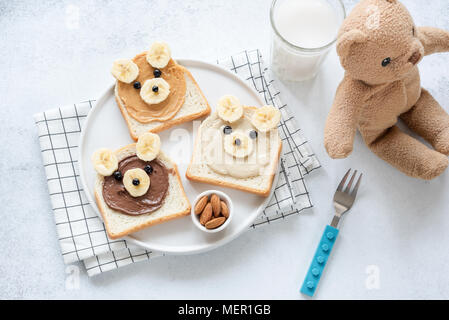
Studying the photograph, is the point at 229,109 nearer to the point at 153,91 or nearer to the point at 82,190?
the point at 153,91

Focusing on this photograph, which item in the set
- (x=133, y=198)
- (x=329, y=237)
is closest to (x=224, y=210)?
(x=133, y=198)

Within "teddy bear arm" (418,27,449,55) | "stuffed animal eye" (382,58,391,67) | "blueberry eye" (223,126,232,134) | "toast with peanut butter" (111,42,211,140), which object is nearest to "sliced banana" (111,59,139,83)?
"toast with peanut butter" (111,42,211,140)

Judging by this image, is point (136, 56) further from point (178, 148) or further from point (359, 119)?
point (359, 119)

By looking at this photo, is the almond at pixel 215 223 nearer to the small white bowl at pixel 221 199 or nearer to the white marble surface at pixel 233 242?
the small white bowl at pixel 221 199

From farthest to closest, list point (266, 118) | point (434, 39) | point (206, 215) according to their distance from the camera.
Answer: point (266, 118)
point (206, 215)
point (434, 39)

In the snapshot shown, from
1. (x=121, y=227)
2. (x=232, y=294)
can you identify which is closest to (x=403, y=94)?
(x=232, y=294)

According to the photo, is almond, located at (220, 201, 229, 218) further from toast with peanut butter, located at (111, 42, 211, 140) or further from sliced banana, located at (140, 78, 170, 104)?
sliced banana, located at (140, 78, 170, 104)
